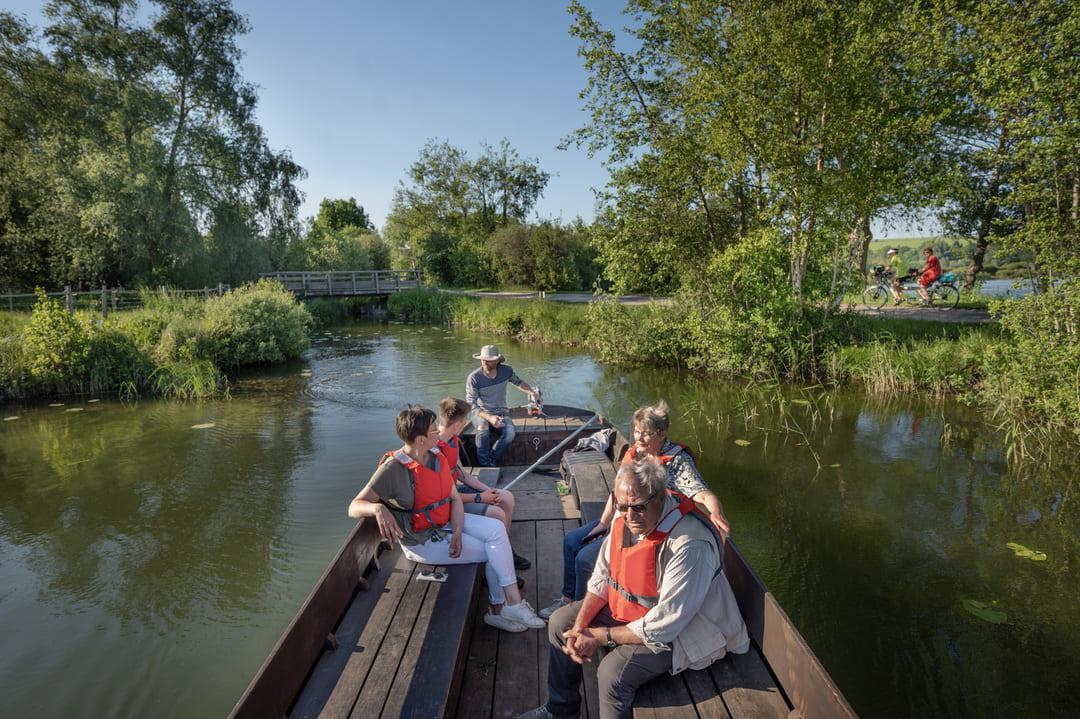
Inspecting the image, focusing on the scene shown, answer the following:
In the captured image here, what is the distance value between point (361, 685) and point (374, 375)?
46.4 ft

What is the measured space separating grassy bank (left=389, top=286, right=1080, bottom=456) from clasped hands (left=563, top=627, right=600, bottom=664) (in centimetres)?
834

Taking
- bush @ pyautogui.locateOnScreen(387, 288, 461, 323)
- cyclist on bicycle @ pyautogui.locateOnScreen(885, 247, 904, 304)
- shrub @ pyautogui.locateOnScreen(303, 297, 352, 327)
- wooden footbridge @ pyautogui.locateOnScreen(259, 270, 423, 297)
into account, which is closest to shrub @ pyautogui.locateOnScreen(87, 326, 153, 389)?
shrub @ pyautogui.locateOnScreen(303, 297, 352, 327)

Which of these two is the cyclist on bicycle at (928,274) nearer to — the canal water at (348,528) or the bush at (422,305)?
the canal water at (348,528)

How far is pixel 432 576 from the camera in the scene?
12.7 feet

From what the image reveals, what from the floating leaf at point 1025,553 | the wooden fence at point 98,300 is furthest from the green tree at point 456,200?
the floating leaf at point 1025,553

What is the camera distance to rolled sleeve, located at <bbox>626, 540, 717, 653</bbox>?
2611 millimetres

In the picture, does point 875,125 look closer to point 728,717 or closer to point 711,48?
point 711,48

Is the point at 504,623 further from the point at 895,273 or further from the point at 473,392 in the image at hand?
the point at 895,273

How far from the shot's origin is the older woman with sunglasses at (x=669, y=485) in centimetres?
375

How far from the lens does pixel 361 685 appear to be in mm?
2959

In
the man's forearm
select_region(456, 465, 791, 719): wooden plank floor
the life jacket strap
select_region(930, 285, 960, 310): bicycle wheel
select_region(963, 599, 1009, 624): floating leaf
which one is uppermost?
select_region(930, 285, 960, 310): bicycle wheel

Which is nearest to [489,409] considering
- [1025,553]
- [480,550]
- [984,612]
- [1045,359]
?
[480,550]

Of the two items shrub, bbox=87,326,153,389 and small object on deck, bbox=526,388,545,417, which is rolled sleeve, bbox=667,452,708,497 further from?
shrub, bbox=87,326,153,389

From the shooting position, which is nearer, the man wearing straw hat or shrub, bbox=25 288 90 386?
the man wearing straw hat
